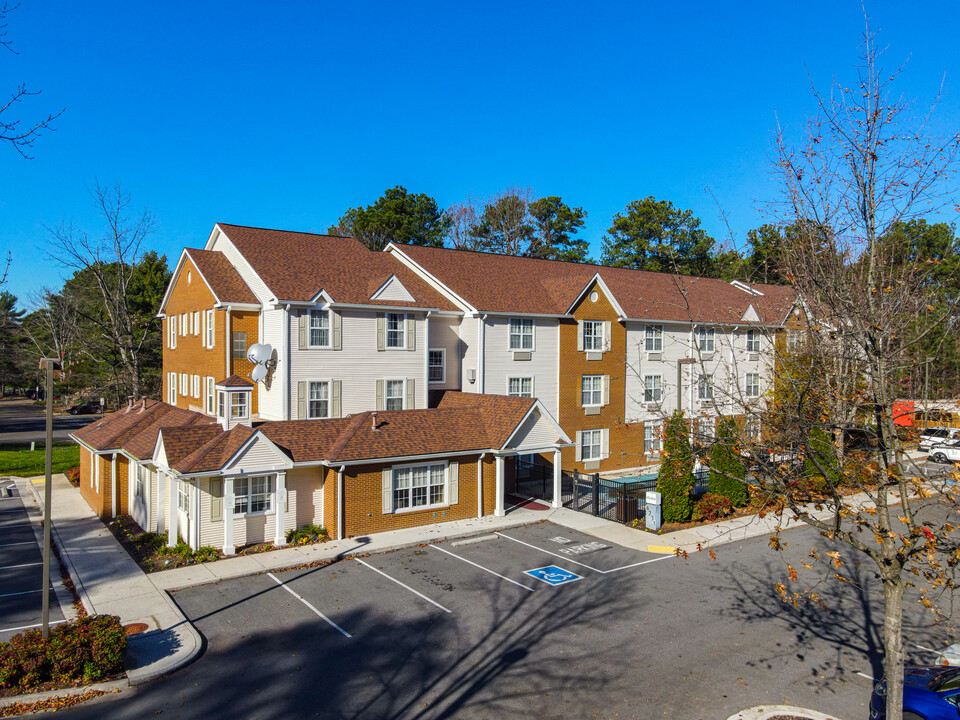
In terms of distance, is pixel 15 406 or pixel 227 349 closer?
pixel 227 349

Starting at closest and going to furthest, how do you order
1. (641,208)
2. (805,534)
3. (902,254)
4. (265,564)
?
(902,254)
(265,564)
(805,534)
(641,208)

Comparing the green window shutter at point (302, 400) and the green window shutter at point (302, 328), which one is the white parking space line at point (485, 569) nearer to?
the green window shutter at point (302, 400)

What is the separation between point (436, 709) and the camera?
38.2ft

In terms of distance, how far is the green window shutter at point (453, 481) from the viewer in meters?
24.8

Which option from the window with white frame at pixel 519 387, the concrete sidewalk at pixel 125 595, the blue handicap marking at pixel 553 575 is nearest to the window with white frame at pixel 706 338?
the window with white frame at pixel 519 387

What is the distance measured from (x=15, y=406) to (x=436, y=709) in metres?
96.1

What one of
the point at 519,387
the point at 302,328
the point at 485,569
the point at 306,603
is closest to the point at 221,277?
the point at 302,328

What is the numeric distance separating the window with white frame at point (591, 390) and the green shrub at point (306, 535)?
1588 cm

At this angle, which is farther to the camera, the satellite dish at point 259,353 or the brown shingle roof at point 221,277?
the brown shingle roof at point 221,277

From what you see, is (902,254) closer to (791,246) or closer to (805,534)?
(791,246)

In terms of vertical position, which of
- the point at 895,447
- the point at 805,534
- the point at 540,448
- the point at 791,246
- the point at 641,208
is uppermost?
the point at 641,208

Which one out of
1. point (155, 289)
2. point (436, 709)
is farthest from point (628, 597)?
point (155, 289)

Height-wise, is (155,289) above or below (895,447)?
above

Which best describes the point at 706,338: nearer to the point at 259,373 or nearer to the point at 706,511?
the point at 706,511
